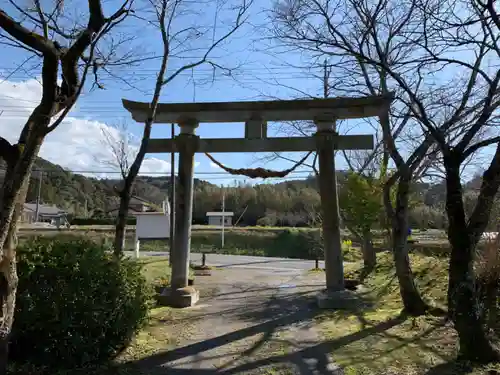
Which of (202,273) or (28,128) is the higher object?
(28,128)

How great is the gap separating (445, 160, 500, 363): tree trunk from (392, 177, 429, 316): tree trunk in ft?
8.17

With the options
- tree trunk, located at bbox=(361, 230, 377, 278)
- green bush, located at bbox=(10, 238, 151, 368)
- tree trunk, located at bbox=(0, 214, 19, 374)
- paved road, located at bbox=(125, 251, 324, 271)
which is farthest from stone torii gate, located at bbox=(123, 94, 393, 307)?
paved road, located at bbox=(125, 251, 324, 271)

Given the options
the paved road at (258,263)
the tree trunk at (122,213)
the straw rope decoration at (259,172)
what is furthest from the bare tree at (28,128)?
the paved road at (258,263)

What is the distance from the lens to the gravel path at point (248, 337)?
4906 mm

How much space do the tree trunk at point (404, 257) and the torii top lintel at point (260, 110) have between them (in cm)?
184

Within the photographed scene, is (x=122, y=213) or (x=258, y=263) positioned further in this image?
(x=258, y=263)

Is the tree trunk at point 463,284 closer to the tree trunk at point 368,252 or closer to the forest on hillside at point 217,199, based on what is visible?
the tree trunk at point 368,252

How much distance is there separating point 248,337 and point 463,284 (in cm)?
304

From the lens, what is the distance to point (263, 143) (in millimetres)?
9203

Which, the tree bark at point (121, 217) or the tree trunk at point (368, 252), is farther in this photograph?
the tree trunk at point (368, 252)


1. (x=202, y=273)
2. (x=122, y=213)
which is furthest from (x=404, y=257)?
(x=202, y=273)

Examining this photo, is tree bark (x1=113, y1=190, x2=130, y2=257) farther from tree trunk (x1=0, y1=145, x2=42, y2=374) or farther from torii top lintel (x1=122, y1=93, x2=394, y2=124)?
tree trunk (x1=0, y1=145, x2=42, y2=374)

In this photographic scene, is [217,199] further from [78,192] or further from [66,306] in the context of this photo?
[66,306]

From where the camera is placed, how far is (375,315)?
7.62 m
